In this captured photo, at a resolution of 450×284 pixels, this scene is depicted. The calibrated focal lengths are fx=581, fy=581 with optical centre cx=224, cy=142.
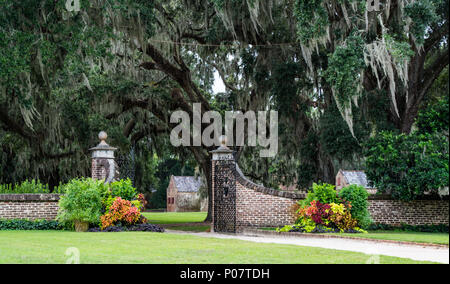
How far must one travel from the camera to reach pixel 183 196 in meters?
59.9

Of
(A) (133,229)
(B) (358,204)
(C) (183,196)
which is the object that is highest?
(B) (358,204)

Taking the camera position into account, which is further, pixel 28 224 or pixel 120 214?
pixel 28 224

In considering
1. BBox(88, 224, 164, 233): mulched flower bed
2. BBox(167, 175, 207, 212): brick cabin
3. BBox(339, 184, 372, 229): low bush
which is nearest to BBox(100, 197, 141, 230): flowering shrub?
BBox(88, 224, 164, 233): mulched flower bed

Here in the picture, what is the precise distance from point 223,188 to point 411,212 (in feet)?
19.6

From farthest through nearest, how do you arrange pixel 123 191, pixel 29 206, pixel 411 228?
pixel 411 228 → pixel 29 206 → pixel 123 191

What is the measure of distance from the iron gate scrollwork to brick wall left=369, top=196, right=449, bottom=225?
442 centimetres

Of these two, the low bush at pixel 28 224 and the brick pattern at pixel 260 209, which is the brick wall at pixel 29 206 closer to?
the low bush at pixel 28 224

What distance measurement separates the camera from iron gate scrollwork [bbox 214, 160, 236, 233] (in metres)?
17.9

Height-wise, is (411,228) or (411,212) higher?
(411,212)

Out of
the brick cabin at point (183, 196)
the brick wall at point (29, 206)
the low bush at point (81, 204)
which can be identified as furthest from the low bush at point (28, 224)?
the brick cabin at point (183, 196)

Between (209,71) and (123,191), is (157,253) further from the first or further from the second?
(209,71)

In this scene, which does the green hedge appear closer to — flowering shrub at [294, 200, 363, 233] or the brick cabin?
flowering shrub at [294, 200, 363, 233]

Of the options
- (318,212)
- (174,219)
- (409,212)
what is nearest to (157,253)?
(318,212)
